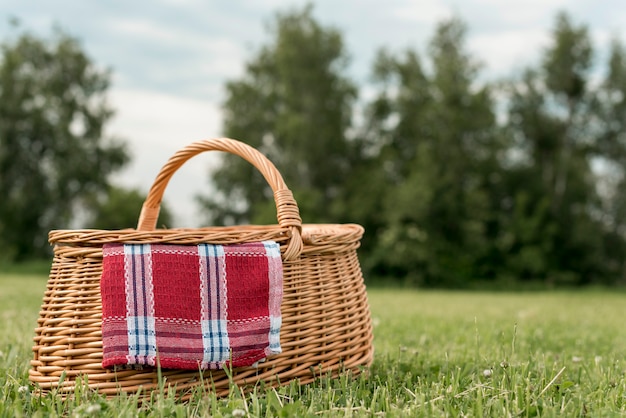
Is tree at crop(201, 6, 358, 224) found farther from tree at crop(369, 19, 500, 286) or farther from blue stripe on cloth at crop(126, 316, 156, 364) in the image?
blue stripe on cloth at crop(126, 316, 156, 364)

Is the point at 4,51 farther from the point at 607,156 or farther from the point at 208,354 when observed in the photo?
the point at 208,354

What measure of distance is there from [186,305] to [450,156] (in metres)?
22.8

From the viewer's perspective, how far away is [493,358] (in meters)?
3.04

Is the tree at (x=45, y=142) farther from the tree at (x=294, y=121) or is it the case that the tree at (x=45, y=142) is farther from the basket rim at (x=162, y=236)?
the basket rim at (x=162, y=236)

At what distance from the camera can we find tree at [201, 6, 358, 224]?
81.5ft

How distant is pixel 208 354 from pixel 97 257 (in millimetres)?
524

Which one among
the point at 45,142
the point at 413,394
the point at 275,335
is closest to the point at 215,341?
the point at 275,335

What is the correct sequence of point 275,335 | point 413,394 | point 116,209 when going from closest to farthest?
1. point 413,394
2. point 275,335
3. point 116,209

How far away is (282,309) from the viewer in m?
2.39

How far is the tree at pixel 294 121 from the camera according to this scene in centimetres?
2483

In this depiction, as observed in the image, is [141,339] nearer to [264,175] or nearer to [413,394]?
[264,175]

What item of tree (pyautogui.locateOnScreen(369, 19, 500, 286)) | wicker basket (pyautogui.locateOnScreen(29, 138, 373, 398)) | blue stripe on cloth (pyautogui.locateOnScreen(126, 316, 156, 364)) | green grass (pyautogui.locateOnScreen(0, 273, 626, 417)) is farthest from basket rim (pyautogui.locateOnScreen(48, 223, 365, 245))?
tree (pyautogui.locateOnScreen(369, 19, 500, 286))

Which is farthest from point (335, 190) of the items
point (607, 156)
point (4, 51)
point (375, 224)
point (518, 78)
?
point (4, 51)

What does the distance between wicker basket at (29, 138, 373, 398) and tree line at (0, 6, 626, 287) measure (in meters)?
20.4
